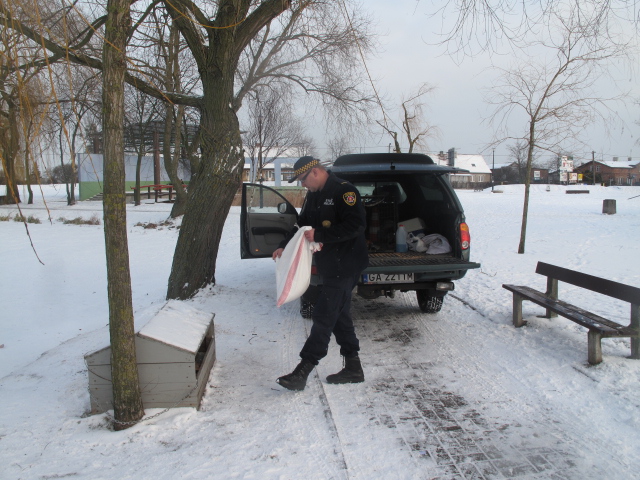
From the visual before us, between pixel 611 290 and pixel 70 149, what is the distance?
14.5 feet

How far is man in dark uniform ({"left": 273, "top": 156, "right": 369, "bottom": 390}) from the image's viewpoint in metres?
3.72

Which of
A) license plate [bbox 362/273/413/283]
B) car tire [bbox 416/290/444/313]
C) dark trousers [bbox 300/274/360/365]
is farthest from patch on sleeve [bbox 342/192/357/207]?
car tire [bbox 416/290/444/313]

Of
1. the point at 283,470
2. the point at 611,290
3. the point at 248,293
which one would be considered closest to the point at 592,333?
the point at 611,290

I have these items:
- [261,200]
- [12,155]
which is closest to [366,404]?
[12,155]

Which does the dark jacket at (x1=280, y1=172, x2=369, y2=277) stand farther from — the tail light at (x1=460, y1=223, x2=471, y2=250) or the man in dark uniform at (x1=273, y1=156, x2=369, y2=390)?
the tail light at (x1=460, y1=223, x2=471, y2=250)

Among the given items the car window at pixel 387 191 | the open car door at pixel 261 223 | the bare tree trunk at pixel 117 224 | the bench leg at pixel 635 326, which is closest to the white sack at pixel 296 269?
the bare tree trunk at pixel 117 224

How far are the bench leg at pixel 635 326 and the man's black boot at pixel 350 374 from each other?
7.83 ft

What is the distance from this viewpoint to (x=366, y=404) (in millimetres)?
3561

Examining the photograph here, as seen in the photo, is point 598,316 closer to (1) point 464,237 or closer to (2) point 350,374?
(1) point 464,237

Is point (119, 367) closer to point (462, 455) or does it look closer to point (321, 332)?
point (321, 332)

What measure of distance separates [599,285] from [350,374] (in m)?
2.50

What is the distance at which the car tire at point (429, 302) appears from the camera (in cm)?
614

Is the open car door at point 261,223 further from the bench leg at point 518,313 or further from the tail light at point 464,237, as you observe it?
the bench leg at point 518,313

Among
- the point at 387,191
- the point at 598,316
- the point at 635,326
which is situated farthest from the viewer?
the point at 387,191
